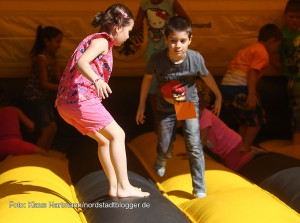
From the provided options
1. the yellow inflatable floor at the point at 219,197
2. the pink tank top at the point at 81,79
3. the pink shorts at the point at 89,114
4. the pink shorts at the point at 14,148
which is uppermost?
the pink tank top at the point at 81,79

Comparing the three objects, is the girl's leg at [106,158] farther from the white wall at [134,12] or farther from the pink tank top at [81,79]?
the white wall at [134,12]

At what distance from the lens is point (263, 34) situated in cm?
535

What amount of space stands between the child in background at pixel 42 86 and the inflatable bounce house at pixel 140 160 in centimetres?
17

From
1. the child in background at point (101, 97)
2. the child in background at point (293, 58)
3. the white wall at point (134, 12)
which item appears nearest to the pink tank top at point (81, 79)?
the child in background at point (101, 97)

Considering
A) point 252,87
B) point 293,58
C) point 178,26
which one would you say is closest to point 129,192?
point 178,26

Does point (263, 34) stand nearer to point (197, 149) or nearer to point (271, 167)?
point (271, 167)

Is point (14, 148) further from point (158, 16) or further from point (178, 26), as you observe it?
point (178, 26)

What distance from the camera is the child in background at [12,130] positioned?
5027 millimetres

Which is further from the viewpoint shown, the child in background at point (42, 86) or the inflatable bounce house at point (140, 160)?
the child in background at point (42, 86)

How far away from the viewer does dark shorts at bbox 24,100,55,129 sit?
17.9ft

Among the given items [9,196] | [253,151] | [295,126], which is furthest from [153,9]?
[9,196]

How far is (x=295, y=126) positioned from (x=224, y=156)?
1.12 meters

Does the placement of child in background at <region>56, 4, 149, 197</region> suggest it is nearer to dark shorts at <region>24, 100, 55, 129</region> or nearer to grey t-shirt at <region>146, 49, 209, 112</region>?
grey t-shirt at <region>146, 49, 209, 112</region>

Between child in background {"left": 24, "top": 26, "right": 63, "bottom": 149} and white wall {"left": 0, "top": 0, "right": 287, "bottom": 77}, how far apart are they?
0.30 meters
